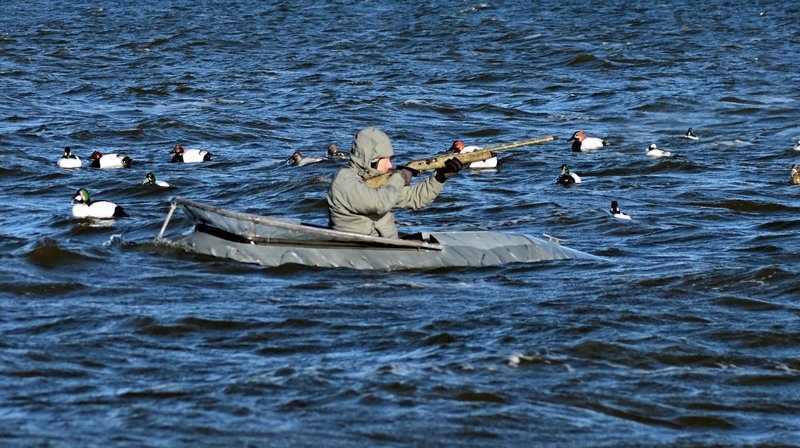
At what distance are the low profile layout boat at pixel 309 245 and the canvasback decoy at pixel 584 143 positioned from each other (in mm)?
10771

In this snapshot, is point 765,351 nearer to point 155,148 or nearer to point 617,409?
point 617,409

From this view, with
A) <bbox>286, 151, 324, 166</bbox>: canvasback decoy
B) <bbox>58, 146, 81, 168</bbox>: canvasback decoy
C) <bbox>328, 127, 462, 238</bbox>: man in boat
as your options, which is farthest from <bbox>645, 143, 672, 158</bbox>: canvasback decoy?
<bbox>328, 127, 462, 238</bbox>: man in boat

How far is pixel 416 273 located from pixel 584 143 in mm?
11763

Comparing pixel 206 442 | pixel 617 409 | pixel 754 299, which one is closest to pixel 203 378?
pixel 206 442

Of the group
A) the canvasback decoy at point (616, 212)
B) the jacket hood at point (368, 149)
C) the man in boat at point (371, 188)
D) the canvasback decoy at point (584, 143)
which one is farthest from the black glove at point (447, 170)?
the canvasback decoy at point (584, 143)

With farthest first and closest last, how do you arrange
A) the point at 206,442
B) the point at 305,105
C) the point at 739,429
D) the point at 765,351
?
the point at 305,105 < the point at 765,351 < the point at 739,429 < the point at 206,442

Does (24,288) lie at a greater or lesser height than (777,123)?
greater

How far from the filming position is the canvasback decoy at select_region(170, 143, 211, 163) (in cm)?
2292

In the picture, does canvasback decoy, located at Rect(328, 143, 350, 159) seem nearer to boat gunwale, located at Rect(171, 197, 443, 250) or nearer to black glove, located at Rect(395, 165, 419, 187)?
boat gunwale, located at Rect(171, 197, 443, 250)

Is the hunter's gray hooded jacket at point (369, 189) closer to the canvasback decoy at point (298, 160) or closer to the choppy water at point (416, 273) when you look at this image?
the choppy water at point (416, 273)

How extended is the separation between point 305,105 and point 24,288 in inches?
674

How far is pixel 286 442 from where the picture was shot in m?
8.41

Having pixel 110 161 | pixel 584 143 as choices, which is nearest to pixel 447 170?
pixel 110 161

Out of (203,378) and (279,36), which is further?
(279,36)
